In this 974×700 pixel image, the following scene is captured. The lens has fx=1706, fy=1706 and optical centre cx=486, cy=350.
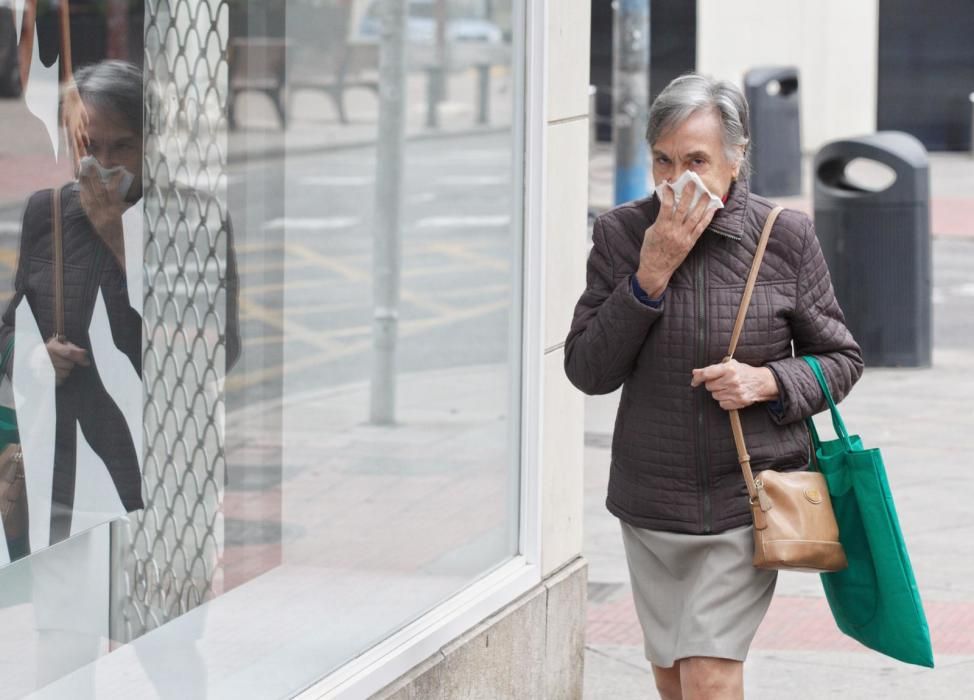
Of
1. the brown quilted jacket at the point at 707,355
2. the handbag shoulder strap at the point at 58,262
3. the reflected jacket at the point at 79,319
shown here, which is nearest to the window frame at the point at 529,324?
the brown quilted jacket at the point at 707,355

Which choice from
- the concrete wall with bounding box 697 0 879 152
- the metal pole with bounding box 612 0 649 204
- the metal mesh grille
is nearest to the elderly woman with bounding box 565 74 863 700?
the metal mesh grille

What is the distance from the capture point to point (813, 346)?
3.68 m

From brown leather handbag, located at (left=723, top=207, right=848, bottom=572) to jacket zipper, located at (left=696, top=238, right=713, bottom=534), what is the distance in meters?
0.06

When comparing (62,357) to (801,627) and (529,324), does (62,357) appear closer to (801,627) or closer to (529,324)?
(529,324)

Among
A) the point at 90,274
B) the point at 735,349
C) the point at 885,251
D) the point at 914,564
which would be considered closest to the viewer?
the point at 90,274

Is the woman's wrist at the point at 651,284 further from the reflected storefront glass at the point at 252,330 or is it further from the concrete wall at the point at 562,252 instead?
the concrete wall at the point at 562,252

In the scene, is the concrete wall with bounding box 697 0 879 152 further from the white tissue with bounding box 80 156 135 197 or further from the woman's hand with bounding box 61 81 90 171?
the woman's hand with bounding box 61 81 90 171

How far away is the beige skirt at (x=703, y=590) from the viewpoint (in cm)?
361

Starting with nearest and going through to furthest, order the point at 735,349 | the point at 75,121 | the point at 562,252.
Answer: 1. the point at 75,121
2. the point at 735,349
3. the point at 562,252

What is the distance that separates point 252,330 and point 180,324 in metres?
0.23

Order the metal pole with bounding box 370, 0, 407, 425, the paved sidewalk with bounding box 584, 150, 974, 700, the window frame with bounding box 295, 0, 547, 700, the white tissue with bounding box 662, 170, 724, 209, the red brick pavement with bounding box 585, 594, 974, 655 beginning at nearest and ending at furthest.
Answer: the white tissue with bounding box 662, 170, 724, 209 < the metal pole with bounding box 370, 0, 407, 425 < the window frame with bounding box 295, 0, 547, 700 < the paved sidewalk with bounding box 584, 150, 974, 700 < the red brick pavement with bounding box 585, 594, 974, 655

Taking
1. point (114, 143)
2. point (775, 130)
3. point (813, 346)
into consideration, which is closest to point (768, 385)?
point (813, 346)

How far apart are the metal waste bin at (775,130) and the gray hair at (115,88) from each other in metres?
16.8

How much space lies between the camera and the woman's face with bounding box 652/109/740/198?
3.50 metres
